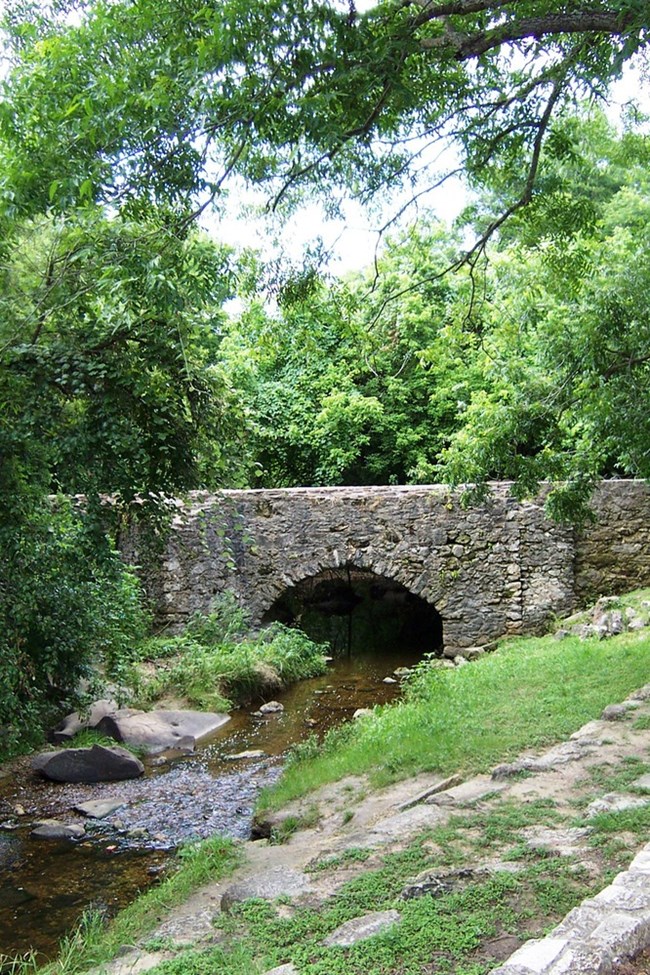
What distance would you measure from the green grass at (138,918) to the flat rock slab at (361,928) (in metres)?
1.17

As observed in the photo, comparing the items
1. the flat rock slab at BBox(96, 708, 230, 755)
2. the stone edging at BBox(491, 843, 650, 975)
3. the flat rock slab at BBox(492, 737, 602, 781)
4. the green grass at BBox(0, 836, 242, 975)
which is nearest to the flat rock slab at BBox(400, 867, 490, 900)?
the stone edging at BBox(491, 843, 650, 975)

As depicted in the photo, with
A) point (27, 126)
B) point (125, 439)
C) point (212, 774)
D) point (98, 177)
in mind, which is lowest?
point (212, 774)

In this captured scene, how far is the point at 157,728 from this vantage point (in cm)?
916

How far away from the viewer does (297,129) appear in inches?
161

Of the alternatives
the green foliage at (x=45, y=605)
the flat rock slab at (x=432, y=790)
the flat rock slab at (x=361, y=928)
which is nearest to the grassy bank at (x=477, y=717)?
the flat rock slab at (x=432, y=790)

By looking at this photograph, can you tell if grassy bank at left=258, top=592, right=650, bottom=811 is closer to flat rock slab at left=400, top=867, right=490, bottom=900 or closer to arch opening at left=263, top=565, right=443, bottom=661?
flat rock slab at left=400, top=867, right=490, bottom=900

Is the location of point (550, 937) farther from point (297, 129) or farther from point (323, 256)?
point (323, 256)

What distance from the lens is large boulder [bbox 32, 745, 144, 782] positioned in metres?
7.91

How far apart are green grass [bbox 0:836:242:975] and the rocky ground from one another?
0.39 ft

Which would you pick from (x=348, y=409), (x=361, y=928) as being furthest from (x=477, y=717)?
(x=348, y=409)

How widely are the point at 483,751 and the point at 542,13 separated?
4.36 metres

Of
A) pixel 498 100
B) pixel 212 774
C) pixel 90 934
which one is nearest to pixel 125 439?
pixel 90 934

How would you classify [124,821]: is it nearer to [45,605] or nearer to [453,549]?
[45,605]

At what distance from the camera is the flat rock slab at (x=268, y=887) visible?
4.03 meters
